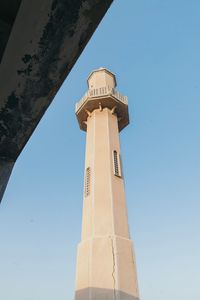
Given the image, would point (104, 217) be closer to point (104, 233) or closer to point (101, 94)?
point (104, 233)

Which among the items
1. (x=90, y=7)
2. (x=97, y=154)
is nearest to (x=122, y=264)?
(x=97, y=154)

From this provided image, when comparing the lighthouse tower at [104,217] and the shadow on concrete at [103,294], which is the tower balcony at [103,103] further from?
the shadow on concrete at [103,294]

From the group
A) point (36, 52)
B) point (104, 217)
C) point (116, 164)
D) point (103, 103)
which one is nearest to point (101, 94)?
point (103, 103)

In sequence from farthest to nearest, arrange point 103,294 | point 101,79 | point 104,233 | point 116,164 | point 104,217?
point 101,79, point 116,164, point 104,217, point 104,233, point 103,294

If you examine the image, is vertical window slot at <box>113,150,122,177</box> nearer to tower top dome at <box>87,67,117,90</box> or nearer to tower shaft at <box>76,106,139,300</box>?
tower shaft at <box>76,106,139,300</box>

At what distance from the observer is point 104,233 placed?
7.65m

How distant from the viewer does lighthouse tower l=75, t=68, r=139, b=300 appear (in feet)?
22.8

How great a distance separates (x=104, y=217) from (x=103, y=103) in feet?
18.0

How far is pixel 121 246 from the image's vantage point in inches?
297

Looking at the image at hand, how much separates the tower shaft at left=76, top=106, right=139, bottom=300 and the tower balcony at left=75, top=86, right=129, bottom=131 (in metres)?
1.88

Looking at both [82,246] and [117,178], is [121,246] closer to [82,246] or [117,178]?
[82,246]

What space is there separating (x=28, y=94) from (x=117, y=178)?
8.40 m

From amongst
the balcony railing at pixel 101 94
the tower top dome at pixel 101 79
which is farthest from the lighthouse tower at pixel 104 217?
the tower top dome at pixel 101 79

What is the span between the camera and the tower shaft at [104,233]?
689cm
